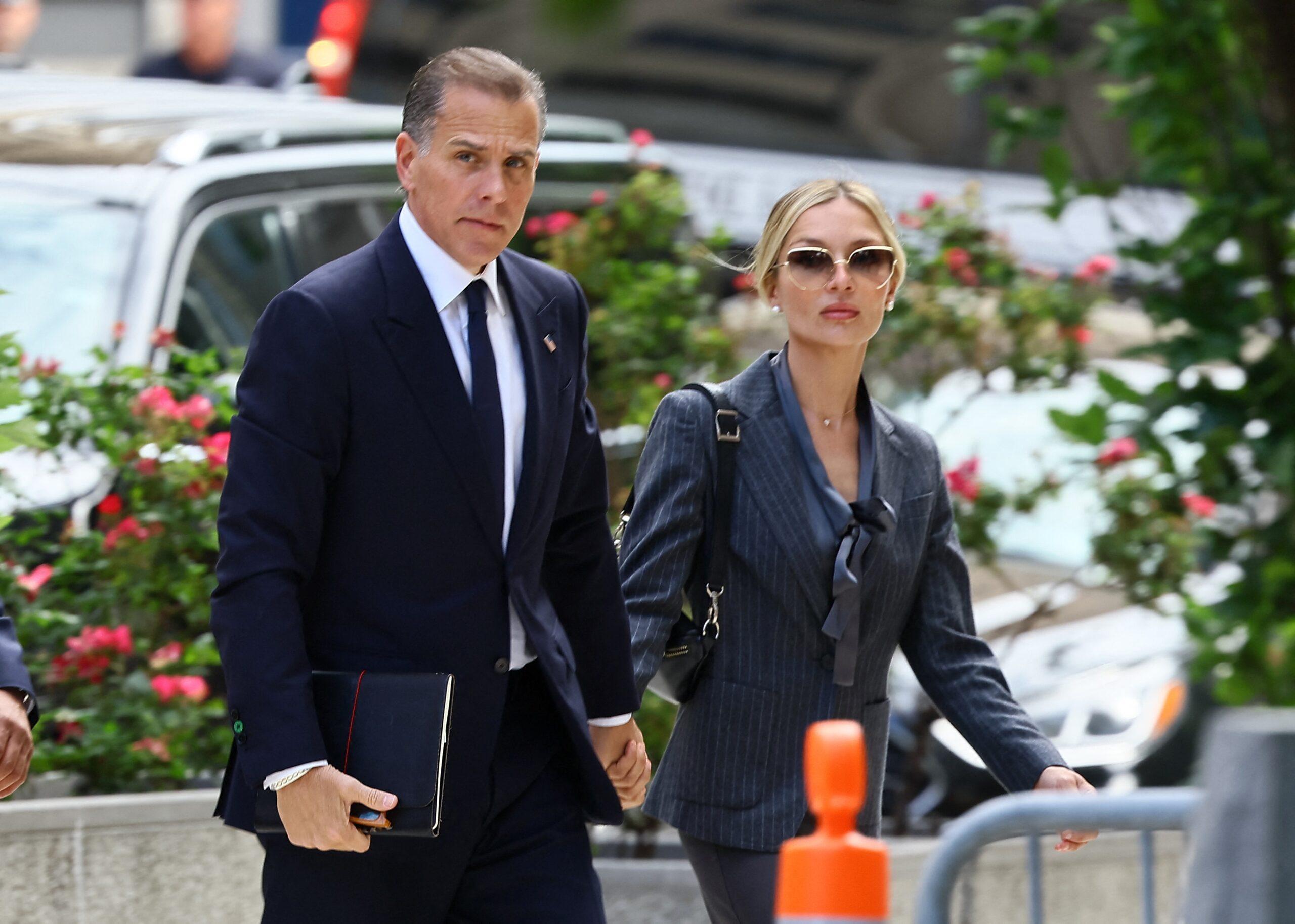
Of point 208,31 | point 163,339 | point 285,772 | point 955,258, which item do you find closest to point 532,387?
point 285,772

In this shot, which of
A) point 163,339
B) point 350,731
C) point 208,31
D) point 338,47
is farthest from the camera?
point 338,47

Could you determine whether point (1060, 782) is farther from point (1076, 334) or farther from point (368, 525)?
point (1076, 334)

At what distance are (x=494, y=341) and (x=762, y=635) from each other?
76 cm

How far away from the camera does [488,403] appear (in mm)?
3002

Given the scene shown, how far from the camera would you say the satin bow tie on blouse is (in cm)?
341

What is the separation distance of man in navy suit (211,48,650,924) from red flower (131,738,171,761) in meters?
1.95

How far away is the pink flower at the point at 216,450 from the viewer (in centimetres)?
495

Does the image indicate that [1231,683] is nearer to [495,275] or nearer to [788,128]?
[495,275]

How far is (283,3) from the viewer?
57.5 feet

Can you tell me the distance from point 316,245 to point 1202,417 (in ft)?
10.1

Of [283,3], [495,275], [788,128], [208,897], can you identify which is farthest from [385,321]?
[283,3]

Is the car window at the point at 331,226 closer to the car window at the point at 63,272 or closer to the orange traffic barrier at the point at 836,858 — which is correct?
the car window at the point at 63,272

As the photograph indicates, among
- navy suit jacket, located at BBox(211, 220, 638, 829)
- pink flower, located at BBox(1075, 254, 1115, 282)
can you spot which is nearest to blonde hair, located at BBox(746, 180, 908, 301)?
navy suit jacket, located at BBox(211, 220, 638, 829)

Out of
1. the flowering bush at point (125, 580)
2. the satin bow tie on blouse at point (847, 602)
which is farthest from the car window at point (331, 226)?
the satin bow tie on blouse at point (847, 602)
